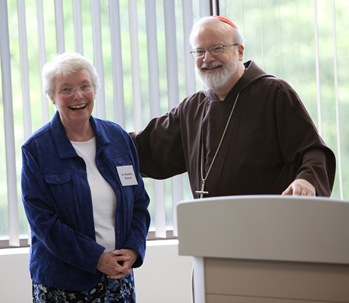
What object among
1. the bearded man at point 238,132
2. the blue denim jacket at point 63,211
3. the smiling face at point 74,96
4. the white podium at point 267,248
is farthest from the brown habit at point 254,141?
the white podium at point 267,248

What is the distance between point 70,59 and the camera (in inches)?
107

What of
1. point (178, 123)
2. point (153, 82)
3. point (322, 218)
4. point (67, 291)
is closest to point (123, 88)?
point (153, 82)

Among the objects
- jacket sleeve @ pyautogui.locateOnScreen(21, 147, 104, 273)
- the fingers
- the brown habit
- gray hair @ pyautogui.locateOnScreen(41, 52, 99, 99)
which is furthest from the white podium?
gray hair @ pyautogui.locateOnScreen(41, 52, 99, 99)

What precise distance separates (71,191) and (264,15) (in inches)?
86.3

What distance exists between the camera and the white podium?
1.42 m

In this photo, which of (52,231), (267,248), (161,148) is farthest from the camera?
(161,148)

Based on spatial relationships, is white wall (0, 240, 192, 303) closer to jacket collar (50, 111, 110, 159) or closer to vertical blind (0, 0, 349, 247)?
vertical blind (0, 0, 349, 247)

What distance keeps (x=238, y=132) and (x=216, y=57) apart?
1.09 feet

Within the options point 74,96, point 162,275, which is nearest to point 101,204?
point 74,96

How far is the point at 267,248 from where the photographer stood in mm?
1474

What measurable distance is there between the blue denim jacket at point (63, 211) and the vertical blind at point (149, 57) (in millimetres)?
1682

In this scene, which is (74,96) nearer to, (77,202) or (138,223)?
(77,202)

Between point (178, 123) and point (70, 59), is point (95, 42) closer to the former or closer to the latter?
point (178, 123)

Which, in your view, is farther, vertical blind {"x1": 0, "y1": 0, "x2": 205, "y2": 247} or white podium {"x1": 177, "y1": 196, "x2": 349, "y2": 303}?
vertical blind {"x1": 0, "y1": 0, "x2": 205, "y2": 247}
